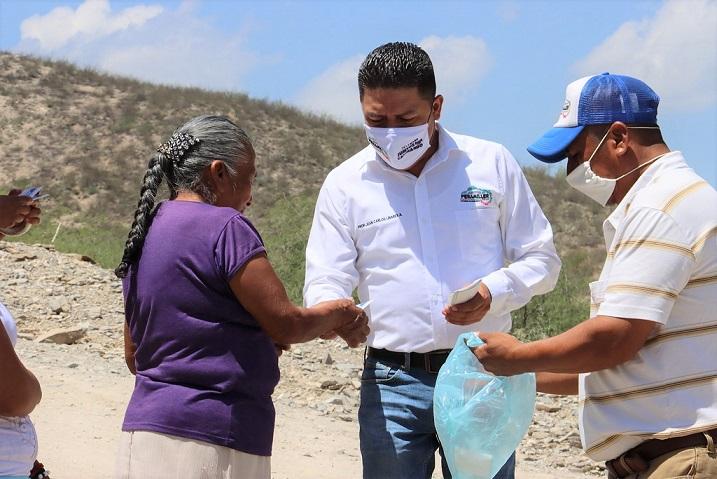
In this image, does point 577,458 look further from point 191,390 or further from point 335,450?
point 191,390

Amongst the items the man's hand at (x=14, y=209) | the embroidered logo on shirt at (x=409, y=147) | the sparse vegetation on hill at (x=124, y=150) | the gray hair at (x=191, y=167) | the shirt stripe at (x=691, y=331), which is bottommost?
the shirt stripe at (x=691, y=331)

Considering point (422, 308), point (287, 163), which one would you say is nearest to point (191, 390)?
point (422, 308)

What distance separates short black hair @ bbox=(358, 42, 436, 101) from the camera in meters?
→ 3.84

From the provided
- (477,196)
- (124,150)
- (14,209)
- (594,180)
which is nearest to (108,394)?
(14,209)

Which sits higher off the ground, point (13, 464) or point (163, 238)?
point (163, 238)

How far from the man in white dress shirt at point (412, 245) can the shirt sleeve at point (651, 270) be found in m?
0.80

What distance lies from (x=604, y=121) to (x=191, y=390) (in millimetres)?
1487

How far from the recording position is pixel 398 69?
3846mm

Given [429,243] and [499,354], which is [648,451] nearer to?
[499,354]

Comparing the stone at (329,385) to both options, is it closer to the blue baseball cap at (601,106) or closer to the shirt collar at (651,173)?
the blue baseball cap at (601,106)

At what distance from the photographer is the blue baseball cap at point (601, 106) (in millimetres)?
3096

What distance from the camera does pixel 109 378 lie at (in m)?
9.56

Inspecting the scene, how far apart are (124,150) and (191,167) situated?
31.5 meters

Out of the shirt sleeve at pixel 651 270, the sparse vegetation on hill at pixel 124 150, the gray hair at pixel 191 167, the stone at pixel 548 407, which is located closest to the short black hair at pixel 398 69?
the gray hair at pixel 191 167
